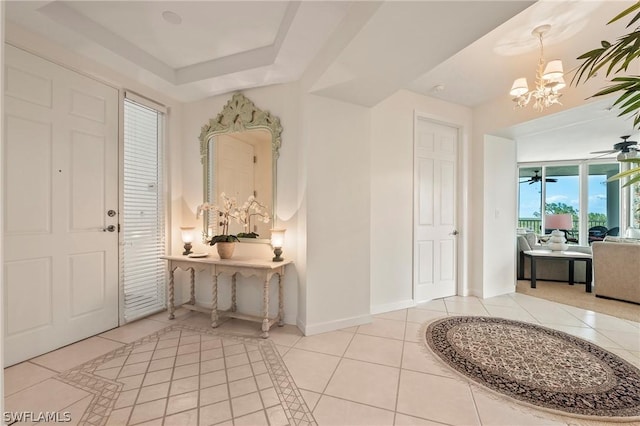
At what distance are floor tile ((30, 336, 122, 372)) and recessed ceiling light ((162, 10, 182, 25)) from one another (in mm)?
2816

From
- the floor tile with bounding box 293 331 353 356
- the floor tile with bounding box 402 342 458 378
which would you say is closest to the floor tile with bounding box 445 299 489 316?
the floor tile with bounding box 402 342 458 378

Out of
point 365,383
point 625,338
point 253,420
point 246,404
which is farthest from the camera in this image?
point 625,338

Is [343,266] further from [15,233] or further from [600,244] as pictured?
[600,244]

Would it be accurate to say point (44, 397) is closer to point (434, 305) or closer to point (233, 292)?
point (233, 292)

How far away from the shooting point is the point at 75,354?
2273 millimetres

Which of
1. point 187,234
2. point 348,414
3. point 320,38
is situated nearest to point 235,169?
point 187,234

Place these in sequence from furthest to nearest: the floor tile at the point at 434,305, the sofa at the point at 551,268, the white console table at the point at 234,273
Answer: the sofa at the point at 551,268 → the floor tile at the point at 434,305 → the white console table at the point at 234,273

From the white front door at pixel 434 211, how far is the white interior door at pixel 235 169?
2.08 metres

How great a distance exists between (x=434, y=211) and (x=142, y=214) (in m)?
3.64

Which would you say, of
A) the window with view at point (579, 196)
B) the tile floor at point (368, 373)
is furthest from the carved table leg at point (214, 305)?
the window with view at point (579, 196)

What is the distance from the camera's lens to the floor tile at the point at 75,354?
213 cm

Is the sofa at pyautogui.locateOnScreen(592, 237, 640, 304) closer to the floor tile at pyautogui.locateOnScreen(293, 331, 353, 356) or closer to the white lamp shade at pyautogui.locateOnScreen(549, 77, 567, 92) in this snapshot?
the white lamp shade at pyautogui.locateOnScreen(549, 77, 567, 92)

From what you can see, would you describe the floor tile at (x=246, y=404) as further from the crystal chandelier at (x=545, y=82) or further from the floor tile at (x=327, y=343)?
Result: the crystal chandelier at (x=545, y=82)

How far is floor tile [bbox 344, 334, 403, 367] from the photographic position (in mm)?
2225
